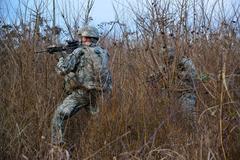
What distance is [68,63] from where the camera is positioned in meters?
5.81

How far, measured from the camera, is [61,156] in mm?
4738

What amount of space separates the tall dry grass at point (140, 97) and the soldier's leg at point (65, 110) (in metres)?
0.10

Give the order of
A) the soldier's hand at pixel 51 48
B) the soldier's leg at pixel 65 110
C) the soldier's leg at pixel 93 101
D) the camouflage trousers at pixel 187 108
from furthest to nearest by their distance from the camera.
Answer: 1. the soldier's hand at pixel 51 48
2. the soldier's leg at pixel 93 101
3. the soldier's leg at pixel 65 110
4. the camouflage trousers at pixel 187 108

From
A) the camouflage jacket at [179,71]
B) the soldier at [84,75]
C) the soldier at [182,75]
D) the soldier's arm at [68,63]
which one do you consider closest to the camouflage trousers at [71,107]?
the soldier at [84,75]

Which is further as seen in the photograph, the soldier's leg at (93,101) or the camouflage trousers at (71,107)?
the soldier's leg at (93,101)

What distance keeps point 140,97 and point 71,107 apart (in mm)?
1092

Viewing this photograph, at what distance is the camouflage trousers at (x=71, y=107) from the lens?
551 centimetres

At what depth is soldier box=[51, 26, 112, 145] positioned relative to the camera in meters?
5.73

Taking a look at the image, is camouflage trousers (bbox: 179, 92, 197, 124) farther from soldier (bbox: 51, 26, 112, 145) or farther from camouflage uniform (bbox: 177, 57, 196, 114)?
soldier (bbox: 51, 26, 112, 145)

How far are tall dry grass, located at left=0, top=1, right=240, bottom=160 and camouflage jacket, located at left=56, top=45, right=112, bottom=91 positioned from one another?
0.54 feet

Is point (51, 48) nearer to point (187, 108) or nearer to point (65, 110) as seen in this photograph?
point (65, 110)

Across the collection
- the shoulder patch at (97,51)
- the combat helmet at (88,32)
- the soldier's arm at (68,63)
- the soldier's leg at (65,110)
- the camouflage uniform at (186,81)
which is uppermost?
the combat helmet at (88,32)

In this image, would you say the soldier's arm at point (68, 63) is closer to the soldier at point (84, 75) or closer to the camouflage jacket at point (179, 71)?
the soldier at point (84, 75)

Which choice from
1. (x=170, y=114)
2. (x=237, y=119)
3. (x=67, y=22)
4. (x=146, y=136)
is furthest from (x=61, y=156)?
(x=67, y=22)
